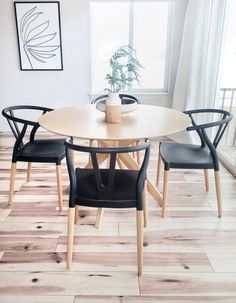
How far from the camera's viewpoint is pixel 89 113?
226 cm

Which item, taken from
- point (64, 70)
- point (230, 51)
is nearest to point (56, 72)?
point (64, 70)

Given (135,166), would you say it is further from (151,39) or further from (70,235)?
(151,39)

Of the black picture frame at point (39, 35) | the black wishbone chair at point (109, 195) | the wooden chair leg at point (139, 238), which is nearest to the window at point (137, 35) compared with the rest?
the black picture frame at point (39, 35)

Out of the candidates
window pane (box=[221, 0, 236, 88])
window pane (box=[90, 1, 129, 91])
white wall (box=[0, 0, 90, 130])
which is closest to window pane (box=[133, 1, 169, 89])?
window pane (box=[90, 1, 129, 91])

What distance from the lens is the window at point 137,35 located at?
3.79m

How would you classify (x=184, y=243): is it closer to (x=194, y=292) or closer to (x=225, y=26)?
(x=194, y=292)

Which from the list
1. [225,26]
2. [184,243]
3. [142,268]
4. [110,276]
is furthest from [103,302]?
[225,26]

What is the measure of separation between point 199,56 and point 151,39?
864 mm

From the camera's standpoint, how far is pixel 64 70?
396cm

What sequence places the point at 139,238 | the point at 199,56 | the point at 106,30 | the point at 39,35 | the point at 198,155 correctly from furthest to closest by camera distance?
the point at 106,30, the point at 39,35, the point at 199,56, the point at 198,155, the point at 139,238

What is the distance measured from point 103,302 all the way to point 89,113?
A: 1355 mm

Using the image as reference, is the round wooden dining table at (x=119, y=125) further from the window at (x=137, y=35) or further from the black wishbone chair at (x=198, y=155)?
the window at (x=137, y=35)

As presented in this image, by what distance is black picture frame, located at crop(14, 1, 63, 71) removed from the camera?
367 cm

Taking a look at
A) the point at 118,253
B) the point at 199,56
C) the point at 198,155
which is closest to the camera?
the point at 118,253
